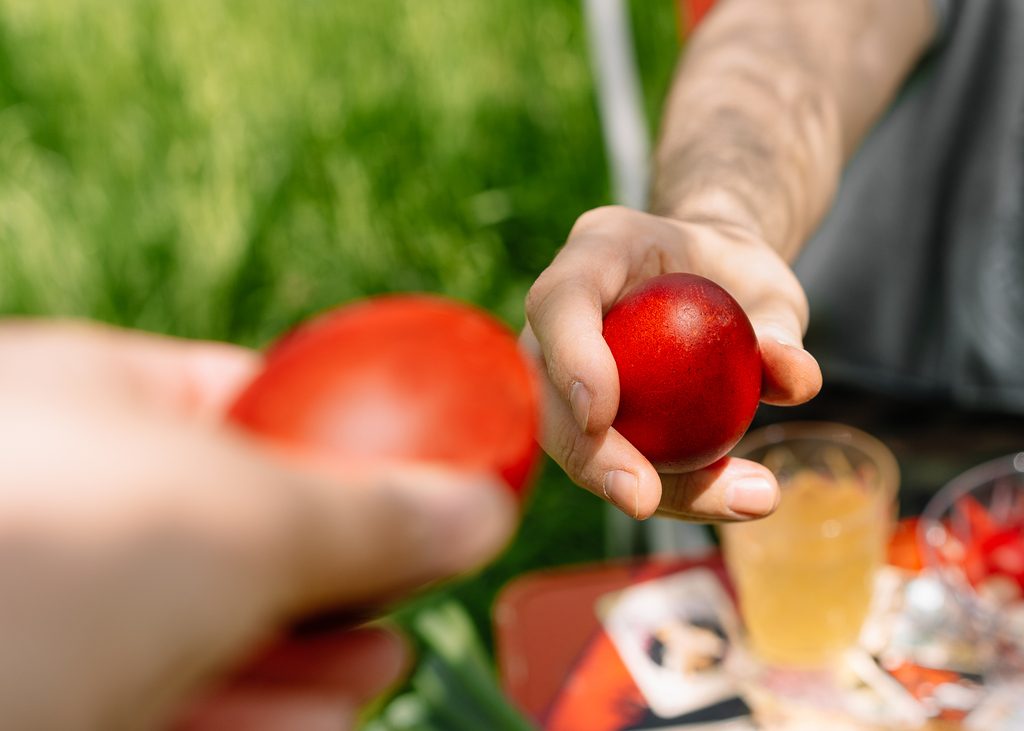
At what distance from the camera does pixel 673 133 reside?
1.27m

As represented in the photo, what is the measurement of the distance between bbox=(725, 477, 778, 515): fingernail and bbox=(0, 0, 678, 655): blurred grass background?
3.53 feet

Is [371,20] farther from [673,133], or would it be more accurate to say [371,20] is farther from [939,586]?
[939,586]

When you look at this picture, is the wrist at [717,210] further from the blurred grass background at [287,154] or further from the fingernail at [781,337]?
the blurred grass background at [287,154]

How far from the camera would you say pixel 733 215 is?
102 centimetres

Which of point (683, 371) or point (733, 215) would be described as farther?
point (733, 215)

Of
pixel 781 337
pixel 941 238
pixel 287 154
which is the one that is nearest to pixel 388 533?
pixel 781 337

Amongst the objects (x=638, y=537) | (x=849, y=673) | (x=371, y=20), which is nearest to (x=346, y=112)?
(x=371, y=20)

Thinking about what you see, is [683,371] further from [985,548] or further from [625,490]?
[985,548]

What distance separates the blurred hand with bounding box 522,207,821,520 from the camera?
664 millimetres

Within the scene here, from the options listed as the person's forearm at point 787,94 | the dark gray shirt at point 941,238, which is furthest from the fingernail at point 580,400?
the dark gray shirt at point 941,238

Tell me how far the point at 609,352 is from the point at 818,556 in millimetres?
320

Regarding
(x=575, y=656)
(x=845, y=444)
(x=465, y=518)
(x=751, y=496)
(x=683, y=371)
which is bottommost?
(x=575, y=656)

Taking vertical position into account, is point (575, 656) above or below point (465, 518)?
below

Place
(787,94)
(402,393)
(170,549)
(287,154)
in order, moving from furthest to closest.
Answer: (287,154)
(787,94)
(402,393)
(170,549)
